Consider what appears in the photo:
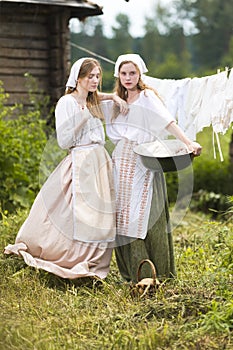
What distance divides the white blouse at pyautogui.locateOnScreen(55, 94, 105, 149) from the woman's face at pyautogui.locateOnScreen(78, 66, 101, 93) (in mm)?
113

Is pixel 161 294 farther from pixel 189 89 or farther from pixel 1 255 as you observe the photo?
pixel 189 89

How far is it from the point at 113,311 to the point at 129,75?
1624 mm

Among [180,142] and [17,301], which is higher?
[180,142]

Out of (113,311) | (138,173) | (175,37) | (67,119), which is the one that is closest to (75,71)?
(67,119)

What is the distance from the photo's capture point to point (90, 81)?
5.15 metres

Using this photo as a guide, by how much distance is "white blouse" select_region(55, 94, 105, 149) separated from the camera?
16.9 ft

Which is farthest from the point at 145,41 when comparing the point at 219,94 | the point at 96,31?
the point at 219,94

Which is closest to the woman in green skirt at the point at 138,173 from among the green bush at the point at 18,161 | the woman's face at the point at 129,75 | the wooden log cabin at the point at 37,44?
the woman's face at the point at 129,75

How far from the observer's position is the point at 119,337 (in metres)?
3.94

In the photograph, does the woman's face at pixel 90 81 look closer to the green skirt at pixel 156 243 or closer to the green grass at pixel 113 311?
the green skirt at pixel 156 243

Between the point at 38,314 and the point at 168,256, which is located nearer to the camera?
the point at 38,314

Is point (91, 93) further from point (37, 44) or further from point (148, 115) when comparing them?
point (37, 44)

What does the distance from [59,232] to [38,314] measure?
99cm

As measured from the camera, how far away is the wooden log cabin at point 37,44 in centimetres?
858
